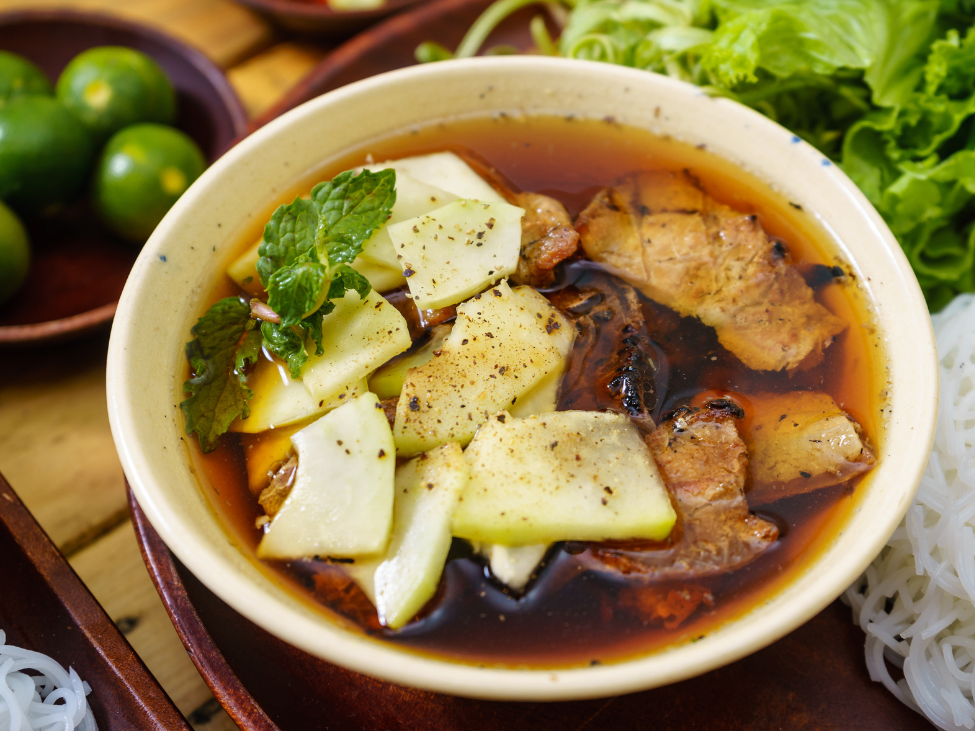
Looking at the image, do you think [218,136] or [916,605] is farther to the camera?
[218,136]

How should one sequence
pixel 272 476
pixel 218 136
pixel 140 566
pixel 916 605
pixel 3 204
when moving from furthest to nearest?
1. pixel 218 136
2. pixel 3 204
3. pixel 140 566
4. pixel 916 605
5. pixel 272 476

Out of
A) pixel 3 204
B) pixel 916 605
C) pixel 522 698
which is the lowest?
pixel 916 605

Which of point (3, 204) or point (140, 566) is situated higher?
point (3, 204)

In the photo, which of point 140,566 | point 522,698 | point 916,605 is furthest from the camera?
point 140,566

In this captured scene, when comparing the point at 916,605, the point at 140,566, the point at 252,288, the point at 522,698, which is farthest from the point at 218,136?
the point at 916,605

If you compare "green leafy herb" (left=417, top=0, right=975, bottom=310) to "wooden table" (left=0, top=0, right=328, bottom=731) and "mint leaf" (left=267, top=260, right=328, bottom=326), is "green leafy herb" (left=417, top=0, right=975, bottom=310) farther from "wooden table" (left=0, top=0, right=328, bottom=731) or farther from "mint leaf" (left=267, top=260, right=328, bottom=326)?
"wooden table" (left=0, top=0, right=328, bottom=731)

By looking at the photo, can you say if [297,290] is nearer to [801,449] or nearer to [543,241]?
[543,241]

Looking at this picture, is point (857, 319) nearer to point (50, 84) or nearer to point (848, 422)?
point (848, 422)

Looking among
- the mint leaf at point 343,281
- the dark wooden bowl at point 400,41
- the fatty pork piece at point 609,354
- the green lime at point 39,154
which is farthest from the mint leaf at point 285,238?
the green lime at point 39,154
